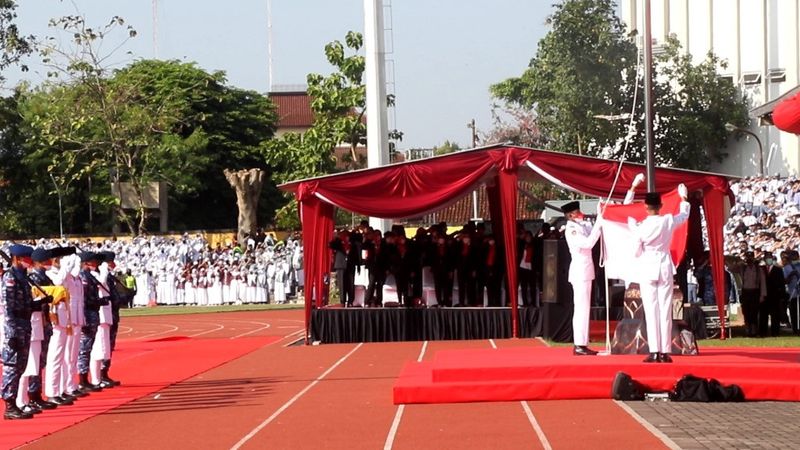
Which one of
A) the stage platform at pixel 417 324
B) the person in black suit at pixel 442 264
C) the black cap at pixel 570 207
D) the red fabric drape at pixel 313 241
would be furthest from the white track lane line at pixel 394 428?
the person in black suit at pixel 442 264

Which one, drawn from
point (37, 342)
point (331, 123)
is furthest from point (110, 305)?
point (331, 123)

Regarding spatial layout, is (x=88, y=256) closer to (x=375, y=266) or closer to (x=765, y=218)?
(x=375, y=266)

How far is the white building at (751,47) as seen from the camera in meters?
42.6

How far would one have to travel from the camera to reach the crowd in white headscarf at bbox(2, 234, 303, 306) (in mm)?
45688

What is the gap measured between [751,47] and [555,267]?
26814 mm

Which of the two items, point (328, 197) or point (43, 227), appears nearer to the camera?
point (328, 197)

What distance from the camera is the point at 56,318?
1568cm

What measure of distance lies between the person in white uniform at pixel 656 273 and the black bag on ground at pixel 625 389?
2.39 ft

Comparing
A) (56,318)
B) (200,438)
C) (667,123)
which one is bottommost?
(200,438)

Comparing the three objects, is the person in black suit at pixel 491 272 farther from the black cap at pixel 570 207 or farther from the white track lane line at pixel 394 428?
the white track lane line at pixel 394 428

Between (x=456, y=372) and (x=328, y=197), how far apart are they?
9097 mm

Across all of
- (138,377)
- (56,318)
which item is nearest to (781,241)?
(138,377)

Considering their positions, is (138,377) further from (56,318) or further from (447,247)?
(447,247)

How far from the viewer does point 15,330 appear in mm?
14484
